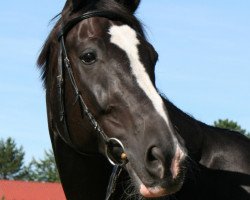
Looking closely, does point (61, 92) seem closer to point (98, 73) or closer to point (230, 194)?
point (98, 73)

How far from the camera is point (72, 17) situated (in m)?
5.01

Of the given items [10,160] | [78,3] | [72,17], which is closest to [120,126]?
[72,17]

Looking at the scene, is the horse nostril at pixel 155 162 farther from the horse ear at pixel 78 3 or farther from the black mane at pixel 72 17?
the horse ear at pixel 78 3

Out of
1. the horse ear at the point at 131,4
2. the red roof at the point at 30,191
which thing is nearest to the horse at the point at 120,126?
the horse ear at the point at 131,4

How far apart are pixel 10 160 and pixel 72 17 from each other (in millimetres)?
87136

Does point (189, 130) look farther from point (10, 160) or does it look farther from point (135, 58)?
point (10, 160)

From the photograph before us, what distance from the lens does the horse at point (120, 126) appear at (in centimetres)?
415

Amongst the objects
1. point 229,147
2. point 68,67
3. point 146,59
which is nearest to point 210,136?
point 229,147

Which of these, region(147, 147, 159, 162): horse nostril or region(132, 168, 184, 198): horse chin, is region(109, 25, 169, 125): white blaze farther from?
region(132, 168, 184, 198): horse chin

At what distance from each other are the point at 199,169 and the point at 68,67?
1.34 meters

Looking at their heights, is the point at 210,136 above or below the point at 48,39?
below

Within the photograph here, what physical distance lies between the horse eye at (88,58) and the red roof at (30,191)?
150ft

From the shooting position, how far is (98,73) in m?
4.58

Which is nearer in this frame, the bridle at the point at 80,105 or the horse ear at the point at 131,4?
the bridle at the point at 80,105
